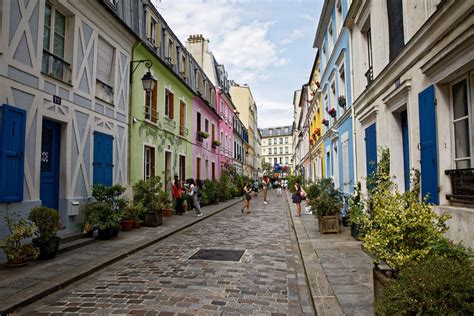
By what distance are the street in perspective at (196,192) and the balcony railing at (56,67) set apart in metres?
0.04

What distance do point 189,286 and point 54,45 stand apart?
6642 millimetres

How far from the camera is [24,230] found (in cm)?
582

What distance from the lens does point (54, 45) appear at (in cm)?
791

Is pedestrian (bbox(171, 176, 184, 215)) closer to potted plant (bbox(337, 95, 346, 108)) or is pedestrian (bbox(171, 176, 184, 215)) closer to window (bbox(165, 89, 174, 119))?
window (bbox(165, 89, 174, 119))

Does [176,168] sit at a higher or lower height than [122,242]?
higher

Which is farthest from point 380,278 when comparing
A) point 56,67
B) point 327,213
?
point 56,67

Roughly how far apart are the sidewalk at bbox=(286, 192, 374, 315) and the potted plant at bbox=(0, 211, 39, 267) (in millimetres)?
5011

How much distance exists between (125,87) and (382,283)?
33.2 feet

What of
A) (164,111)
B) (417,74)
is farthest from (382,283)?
(164,111)

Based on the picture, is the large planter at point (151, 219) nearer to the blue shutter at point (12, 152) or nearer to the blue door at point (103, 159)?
the blue door at point (103, 159)

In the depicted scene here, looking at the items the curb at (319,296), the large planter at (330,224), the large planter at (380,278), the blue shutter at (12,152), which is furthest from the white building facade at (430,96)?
the blue shutter at (12,152)

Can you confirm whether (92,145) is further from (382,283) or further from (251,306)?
(382,283)

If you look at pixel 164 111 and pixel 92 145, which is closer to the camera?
pixel 92 145

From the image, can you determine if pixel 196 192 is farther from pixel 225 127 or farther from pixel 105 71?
pixel 225 127
